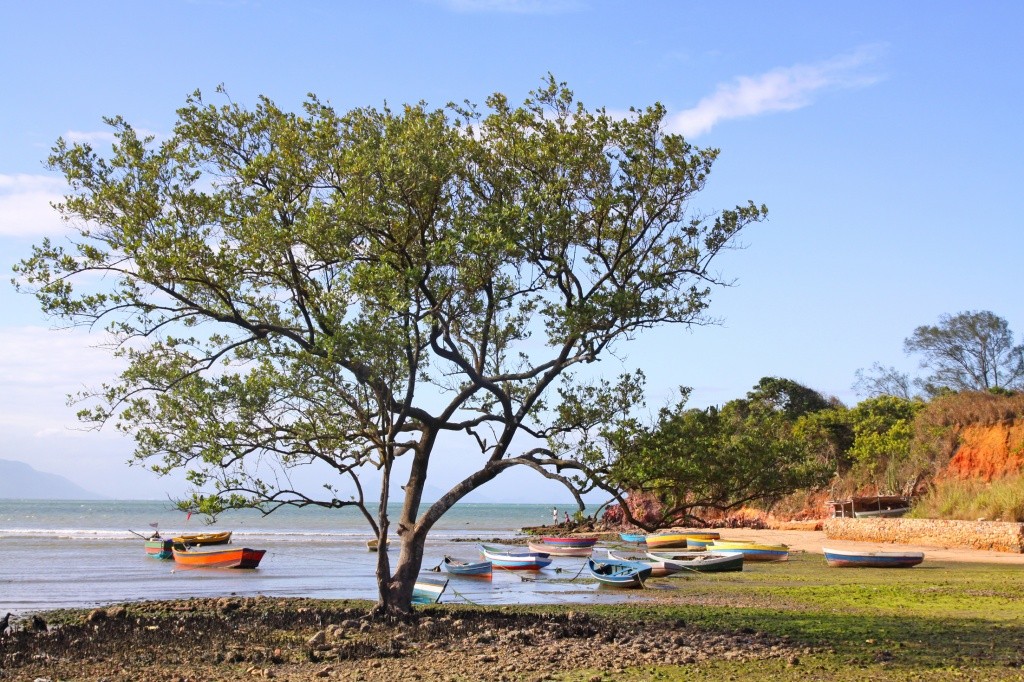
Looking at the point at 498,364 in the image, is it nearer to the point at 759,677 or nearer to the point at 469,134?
the point at 469,134

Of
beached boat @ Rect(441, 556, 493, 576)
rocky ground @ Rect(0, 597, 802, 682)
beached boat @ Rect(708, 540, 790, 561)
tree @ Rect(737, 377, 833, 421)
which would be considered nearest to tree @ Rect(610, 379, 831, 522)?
rocky ground @ Rect(0, 597, 802, 682)

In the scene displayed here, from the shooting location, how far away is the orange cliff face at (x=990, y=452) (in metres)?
42.5

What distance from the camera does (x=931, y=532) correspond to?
38.1m

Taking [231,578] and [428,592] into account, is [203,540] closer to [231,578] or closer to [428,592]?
[231,578]

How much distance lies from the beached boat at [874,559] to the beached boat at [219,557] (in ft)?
66.5

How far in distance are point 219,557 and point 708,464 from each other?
26936 millimetres

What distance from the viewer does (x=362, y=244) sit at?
50.8ft

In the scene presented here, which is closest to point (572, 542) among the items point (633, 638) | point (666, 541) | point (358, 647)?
point (666, 541)

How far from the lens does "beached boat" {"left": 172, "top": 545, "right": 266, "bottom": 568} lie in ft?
120

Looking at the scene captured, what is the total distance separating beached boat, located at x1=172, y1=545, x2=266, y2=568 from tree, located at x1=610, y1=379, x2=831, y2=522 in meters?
25.2

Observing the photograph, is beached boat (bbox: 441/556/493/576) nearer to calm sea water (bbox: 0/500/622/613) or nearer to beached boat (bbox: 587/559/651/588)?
calm sea water (bbox: 0/500/622/613)

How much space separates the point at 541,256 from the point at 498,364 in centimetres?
221

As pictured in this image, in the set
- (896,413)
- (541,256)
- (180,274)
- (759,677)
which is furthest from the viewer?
(896,413)

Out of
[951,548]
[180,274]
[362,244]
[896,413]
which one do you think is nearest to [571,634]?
[362,244]
